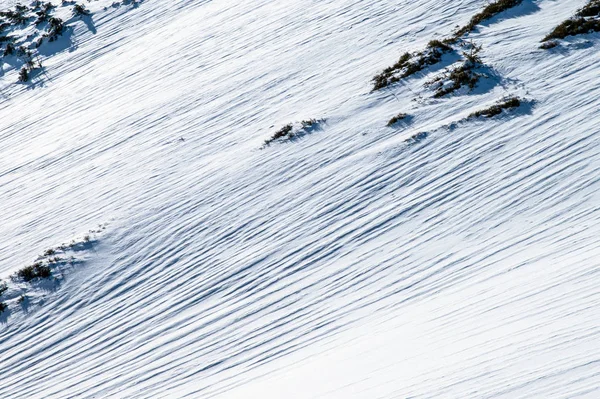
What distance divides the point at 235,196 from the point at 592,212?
23.6ft

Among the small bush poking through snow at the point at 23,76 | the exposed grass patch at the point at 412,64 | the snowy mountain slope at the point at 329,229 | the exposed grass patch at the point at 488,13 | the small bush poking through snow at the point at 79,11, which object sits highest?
the small bush poking through snow at the point at 79,11

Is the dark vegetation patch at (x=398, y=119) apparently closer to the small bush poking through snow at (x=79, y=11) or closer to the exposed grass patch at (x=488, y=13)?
the exposed grass patch at (x=488, y=13)

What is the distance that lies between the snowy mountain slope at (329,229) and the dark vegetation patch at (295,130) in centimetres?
31

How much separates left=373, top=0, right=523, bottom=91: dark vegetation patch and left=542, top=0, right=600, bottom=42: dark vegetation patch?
67.3 inches

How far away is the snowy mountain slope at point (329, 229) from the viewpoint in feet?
23.1

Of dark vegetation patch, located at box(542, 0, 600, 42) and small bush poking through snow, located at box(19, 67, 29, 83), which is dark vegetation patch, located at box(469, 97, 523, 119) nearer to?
dark vegetation patch, located at box(542, 0, 600, 42)

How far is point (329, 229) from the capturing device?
996 cm

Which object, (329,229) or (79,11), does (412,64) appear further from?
(79,11)

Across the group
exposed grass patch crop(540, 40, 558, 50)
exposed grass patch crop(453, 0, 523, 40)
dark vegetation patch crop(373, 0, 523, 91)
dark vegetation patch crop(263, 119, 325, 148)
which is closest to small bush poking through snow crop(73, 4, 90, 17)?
dark vegetation patch crop(263, 119, 325, 148)

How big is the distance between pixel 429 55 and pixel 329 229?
5601 mm

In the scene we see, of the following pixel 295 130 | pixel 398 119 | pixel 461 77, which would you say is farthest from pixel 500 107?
pixel 295 130

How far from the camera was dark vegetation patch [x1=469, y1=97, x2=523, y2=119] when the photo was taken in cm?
1045

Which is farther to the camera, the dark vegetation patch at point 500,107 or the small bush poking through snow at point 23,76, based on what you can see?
the small bush poking through snow at point 23,76

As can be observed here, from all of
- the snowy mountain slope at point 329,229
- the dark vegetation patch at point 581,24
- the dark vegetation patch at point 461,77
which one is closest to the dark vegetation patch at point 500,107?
the snowy mountain slope at point 329,229
